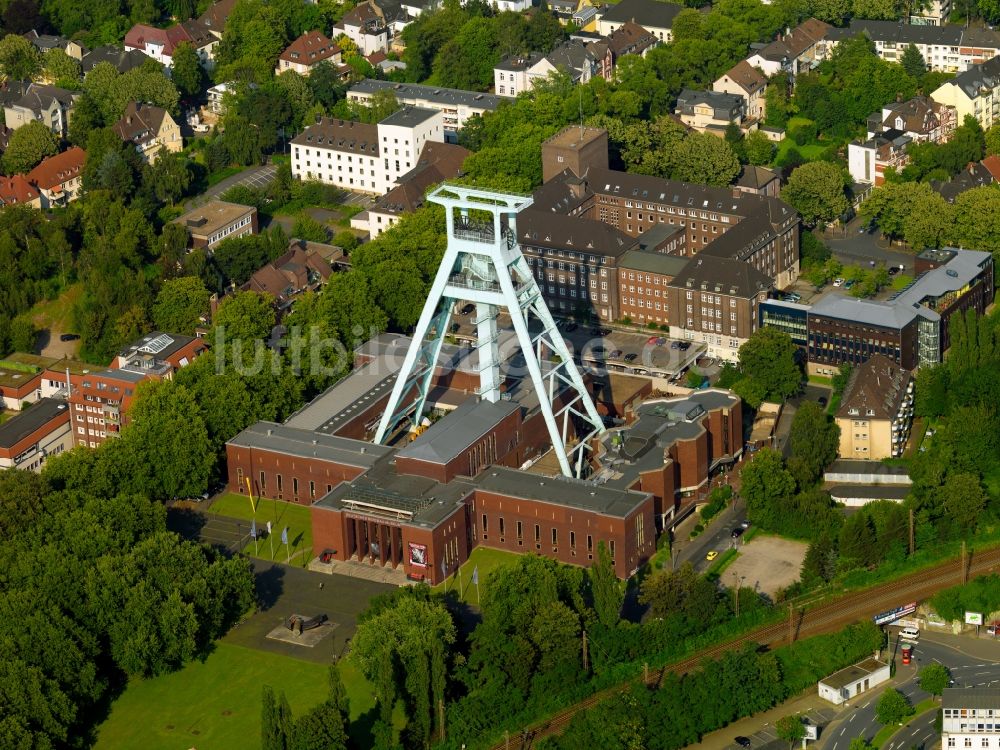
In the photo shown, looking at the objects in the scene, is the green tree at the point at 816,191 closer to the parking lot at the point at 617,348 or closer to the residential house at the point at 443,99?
the parking lot at the point at 617,348

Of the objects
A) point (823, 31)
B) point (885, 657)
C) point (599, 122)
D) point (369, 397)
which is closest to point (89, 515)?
point (369, 397)

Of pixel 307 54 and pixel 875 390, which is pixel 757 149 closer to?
pixel 875 390

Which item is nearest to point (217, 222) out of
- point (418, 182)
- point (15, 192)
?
point (418, 182)

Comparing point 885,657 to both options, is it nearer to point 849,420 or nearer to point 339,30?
point 849,420

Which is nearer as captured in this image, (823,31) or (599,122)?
(599,122)

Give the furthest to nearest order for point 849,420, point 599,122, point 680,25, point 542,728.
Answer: point 680,25 < point 599,122 < point 849,420 < point 542,728

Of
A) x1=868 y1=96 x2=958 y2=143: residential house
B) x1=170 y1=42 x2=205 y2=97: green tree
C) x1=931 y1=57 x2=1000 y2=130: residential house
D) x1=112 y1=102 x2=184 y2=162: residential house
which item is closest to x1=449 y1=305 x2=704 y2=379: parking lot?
x1=868 y1=96 x2=958 y2=143: residential house

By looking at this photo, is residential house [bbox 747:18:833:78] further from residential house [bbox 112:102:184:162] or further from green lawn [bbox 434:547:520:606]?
green lawn [bbox 434:547:520:606]
